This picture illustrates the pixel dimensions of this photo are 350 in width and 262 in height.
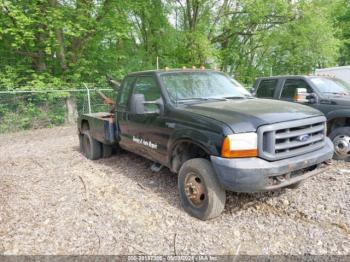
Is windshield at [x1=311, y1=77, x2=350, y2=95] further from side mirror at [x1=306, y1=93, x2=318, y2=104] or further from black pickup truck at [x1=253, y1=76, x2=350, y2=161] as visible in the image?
side mirror at [x1=306, y1=93, x2=318, y2=104]

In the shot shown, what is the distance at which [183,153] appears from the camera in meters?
3.99

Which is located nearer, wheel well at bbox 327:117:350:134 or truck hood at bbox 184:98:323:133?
truck hood at bbox 184:98:323:133

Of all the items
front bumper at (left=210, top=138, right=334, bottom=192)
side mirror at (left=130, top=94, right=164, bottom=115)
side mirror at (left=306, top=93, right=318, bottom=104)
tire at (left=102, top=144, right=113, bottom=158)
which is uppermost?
side mirror at (left=130, top=94, right=164, bottom=115)

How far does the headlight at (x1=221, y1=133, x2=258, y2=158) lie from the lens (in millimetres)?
3076

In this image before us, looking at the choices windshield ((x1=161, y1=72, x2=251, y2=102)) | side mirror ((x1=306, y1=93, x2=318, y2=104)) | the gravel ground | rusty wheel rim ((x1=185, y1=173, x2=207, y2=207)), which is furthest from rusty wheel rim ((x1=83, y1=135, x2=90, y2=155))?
side mirror ((x1=306, y1=93, x2=318, y2=104))

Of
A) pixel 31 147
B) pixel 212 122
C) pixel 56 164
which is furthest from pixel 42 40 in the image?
pixel 212 122

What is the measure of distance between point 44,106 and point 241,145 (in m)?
10.4

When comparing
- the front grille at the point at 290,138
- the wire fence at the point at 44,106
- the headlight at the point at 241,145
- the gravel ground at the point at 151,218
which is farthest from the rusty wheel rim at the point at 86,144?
the front grille at the point at 290,138

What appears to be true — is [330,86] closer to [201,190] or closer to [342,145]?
[342,145]

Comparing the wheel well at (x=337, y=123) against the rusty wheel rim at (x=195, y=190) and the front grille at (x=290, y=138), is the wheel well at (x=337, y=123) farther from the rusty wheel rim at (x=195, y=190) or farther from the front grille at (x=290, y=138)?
the rusty wheel rim at (x=195, y=190)

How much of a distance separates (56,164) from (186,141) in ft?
12.4

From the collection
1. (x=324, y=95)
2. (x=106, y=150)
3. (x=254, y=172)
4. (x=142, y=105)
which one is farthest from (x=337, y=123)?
(x=106, y=150)

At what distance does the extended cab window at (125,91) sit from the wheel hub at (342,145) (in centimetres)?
417

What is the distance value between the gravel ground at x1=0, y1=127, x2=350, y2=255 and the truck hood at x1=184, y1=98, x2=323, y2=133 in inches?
47.7
